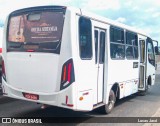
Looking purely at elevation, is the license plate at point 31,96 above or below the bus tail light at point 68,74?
below

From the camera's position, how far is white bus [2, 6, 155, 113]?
6973mm

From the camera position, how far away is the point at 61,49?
7.02 metres

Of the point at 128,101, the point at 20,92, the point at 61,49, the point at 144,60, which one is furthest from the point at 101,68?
the point at 144,60

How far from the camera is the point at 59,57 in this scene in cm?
703

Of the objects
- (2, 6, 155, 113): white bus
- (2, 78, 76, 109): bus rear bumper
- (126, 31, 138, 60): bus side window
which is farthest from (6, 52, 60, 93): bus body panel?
(126, 31, 138, 60): bus side window

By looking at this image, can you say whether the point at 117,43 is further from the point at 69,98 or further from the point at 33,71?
the point at 69,98

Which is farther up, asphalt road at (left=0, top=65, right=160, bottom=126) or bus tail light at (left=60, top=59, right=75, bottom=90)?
bus tail light at (left=60, top=59, right=75, bottom=90)

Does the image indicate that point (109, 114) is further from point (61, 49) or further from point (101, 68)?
point (61, 49)

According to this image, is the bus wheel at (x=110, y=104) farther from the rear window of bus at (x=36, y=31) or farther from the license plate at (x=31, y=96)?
the rear window of bus at (x=36, y=31)

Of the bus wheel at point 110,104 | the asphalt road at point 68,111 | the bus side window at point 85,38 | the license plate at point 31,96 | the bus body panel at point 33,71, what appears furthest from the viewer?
the bus wheel at point 110,104

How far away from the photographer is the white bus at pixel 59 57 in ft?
22.9

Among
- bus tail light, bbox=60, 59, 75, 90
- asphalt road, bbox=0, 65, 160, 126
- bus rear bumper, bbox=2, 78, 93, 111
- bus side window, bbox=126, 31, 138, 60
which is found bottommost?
asphalt road, bbox=0, 65, 160, 126

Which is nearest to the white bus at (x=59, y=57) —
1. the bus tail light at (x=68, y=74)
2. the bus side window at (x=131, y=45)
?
the bus tail light at (x=68, y=74)

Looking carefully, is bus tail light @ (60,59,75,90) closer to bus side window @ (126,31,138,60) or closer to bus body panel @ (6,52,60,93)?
bus body panel @ (6,52,60,93)
